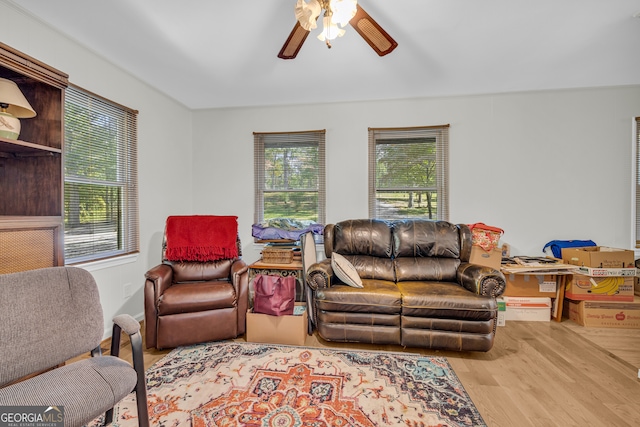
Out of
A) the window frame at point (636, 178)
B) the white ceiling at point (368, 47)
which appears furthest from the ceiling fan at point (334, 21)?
the window frame at point (636, 178)

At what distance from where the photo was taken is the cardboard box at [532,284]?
2.98 m

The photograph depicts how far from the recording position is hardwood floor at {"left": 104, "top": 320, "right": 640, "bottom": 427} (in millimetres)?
1632

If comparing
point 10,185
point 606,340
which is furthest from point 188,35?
point 606,340

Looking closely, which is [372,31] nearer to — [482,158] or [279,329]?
[279,329]

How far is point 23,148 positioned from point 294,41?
171cm

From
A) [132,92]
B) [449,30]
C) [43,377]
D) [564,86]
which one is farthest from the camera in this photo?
→ [564,86]

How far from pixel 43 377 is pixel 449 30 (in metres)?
3.13

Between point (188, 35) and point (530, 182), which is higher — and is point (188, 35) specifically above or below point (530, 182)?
above

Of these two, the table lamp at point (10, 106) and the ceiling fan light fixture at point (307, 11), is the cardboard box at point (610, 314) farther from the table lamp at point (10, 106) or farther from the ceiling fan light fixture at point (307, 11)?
the table lamp at point (10, 106)

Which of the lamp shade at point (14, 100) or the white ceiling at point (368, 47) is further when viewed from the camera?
the white ceiling at point (368, 47)

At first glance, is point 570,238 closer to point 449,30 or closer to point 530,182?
point 530,182

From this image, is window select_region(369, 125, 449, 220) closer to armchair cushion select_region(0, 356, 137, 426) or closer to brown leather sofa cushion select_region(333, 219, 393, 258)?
brown leather sofa cushion select_region(333, 219, 393, 258)

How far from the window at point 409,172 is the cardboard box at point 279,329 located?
173 cm

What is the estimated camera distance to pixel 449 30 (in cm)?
214
